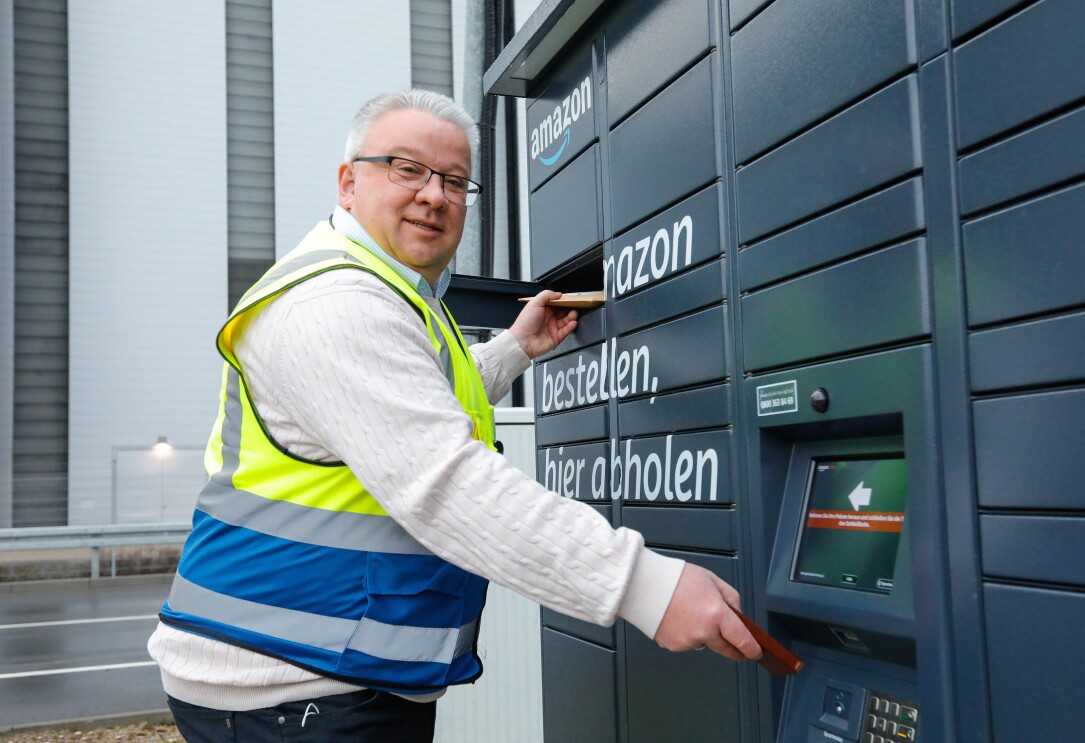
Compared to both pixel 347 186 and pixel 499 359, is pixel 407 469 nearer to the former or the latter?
pixel 347 186

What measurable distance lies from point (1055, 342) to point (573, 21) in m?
1.58

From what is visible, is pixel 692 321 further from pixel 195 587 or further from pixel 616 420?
pixel 195 587

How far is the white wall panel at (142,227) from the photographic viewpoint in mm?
12250

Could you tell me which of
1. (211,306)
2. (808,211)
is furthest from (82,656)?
(808,211)

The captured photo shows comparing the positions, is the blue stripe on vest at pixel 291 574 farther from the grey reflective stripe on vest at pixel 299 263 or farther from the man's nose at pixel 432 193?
the man's nose at pixel 432 193

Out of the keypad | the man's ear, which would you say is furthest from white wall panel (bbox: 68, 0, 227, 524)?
the keypad

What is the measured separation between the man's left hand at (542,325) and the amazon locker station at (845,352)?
0.17 meters

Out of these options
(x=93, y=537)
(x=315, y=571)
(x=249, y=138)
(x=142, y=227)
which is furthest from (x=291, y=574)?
(x=249, y=138)

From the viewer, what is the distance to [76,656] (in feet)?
24.4

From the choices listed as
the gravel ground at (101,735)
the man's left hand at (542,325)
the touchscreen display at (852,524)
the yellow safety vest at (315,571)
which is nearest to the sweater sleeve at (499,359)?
the man's left hand at (542,325)

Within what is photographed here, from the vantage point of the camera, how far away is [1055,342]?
46.2 inches

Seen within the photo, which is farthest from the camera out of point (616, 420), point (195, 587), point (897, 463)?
point (616, 420)

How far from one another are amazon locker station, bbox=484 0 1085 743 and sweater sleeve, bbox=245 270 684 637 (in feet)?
1.34

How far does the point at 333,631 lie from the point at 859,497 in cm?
Answer: 86
